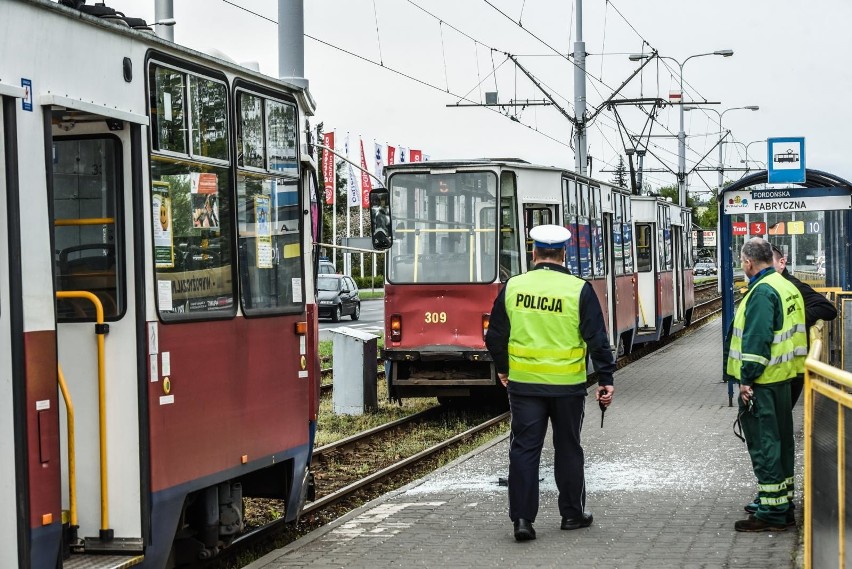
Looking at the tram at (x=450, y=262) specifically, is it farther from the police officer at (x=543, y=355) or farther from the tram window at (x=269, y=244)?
the tram window at (x=269, y=244)

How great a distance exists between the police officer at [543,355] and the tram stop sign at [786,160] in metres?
7.56

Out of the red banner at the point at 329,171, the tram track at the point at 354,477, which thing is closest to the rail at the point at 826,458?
the tram track at the point at 354,477

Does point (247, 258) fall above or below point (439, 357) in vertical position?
above

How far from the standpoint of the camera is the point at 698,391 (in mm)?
17625

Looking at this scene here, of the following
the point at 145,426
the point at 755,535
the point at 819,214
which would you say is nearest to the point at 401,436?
the point at 819,214

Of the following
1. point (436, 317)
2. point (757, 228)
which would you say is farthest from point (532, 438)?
point (757, 228)

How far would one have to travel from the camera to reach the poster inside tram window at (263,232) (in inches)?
293

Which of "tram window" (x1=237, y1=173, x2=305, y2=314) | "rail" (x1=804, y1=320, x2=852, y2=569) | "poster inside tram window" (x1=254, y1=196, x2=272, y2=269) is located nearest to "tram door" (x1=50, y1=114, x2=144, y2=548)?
"tram window" (x1=237, y1=173, x2=305, y2=314)

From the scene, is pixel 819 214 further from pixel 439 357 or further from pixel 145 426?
pixel 145 426

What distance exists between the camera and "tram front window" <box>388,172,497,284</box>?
1539 cm

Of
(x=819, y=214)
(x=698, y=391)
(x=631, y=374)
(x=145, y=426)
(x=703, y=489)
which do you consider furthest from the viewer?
(x=631, y=374)

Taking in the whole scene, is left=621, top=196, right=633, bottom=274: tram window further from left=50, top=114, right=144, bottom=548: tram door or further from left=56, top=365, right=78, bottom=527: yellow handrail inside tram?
left=56, top=365, right=78, bottom=527: yellow handrail inside tram

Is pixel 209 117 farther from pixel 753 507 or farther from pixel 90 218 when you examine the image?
pixel 753 507

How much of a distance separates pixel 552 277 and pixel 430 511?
2152mm
